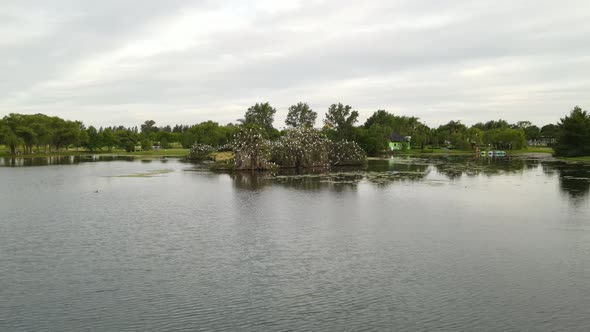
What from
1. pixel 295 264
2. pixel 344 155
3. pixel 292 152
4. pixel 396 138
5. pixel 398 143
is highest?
Answer: pixel 396 138

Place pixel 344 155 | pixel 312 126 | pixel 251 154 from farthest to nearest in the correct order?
pixel 312 126, pixel 344 155, pixel 251 154

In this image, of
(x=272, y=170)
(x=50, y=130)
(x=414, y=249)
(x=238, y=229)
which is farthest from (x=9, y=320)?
(x=50, y=130)

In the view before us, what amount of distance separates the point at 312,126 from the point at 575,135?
229 ft

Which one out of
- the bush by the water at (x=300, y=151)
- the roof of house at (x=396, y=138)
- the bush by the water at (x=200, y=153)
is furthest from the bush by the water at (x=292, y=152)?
the roof of house at (x=396, y=138)

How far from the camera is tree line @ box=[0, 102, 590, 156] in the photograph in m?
97.0

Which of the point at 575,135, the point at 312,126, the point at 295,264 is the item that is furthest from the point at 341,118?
the point at 295,264

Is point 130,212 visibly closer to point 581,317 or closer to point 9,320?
point 9,320

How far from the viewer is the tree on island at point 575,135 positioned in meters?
88.8

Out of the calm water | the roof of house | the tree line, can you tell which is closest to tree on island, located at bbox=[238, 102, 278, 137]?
the tree line

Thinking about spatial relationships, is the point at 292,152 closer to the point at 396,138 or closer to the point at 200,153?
the point at 200,153

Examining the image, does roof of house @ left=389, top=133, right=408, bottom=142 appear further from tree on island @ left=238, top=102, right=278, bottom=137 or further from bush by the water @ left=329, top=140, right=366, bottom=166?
bush by the water @ left=329, top=140, right=366, bottom=166

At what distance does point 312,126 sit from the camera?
463ft

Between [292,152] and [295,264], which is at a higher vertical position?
[292,152]

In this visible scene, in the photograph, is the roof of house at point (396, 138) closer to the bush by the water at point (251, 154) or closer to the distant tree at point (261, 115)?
the distant tree at point (261, 115)
